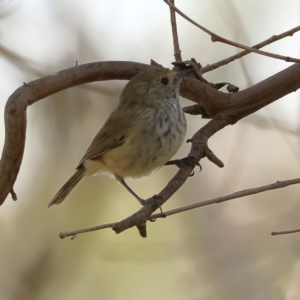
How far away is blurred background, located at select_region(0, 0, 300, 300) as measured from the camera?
207 centimetres

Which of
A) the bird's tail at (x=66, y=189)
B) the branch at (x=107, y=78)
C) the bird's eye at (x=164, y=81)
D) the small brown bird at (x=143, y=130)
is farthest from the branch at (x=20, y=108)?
the bird's tail at (x=66, y=189)

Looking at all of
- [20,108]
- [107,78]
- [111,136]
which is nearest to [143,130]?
[111,136]

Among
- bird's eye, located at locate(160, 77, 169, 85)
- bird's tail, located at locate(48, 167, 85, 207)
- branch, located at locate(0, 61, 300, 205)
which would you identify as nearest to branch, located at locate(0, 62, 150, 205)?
branch, located at locate(0, 61, 300, 205)

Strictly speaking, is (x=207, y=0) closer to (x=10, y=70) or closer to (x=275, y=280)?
(x=10, y=70)

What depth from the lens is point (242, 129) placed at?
7.00 ft

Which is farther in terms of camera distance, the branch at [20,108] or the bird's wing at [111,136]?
the bird's wing at [111,136]

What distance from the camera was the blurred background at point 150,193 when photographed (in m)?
2.07

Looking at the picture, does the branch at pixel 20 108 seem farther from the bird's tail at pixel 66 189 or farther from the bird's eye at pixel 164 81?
the bird's tail at pixel 66 189

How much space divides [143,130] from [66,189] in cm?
48

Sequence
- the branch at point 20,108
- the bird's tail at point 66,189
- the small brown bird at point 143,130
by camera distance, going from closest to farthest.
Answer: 1. the branch at point 20,108
2. the small brown bird at point 143,130
3. the bird's tail at point 66,189

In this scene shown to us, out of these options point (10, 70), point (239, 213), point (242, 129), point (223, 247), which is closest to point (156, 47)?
point (242, 129)

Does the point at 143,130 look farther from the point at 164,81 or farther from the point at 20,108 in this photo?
the point at 20,108

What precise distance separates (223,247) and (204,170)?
41 cm

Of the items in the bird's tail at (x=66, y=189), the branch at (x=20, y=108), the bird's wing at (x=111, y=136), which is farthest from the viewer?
the bird's tail at (x=66, y=189)
